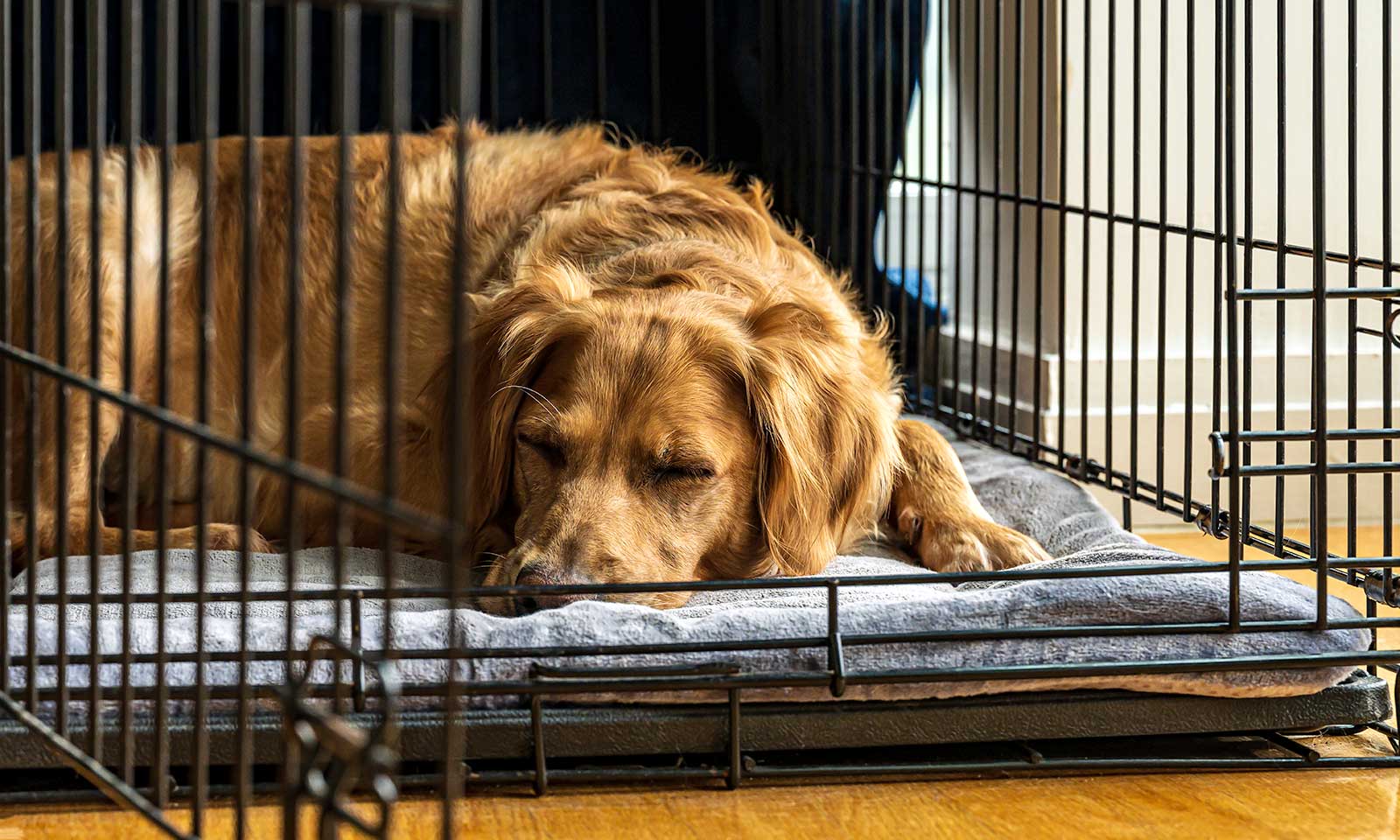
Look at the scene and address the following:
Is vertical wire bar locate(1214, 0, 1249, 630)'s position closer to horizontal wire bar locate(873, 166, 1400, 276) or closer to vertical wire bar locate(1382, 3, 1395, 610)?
horizontal wire bar locate(873, 166, 1400, 276)

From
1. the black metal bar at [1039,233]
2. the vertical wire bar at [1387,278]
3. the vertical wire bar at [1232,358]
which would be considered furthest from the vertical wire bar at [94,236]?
the black metal bar at [1039,233]

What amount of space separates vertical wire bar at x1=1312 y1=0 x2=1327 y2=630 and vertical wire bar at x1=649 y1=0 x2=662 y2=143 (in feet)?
4.99

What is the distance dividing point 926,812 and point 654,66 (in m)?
1.87

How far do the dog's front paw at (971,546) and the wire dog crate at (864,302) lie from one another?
0.22 metres

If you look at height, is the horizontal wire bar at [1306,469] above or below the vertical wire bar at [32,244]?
below

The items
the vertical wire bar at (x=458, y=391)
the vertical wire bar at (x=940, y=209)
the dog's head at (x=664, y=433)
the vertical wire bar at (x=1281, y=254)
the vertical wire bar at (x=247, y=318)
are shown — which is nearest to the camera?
the vertical wire bar at (x=458, y=391)

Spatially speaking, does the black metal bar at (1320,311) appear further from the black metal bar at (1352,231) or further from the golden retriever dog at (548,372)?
the golden retriever dog at (548,372)

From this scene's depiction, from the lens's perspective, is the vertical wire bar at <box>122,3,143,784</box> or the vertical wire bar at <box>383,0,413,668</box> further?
the vertical wire bar at <box>122,3,143,784</box>

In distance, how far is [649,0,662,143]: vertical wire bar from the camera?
2939 millimetres

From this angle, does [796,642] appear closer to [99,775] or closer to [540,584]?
[540,584]

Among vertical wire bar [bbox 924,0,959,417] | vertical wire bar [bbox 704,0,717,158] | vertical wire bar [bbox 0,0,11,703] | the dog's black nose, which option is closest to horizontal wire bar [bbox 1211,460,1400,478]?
the dog's black nose

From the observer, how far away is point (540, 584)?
1689mm

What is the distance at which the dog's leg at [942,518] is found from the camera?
2068 millimetres

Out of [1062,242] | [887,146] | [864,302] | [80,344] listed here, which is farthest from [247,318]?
[864,302]
